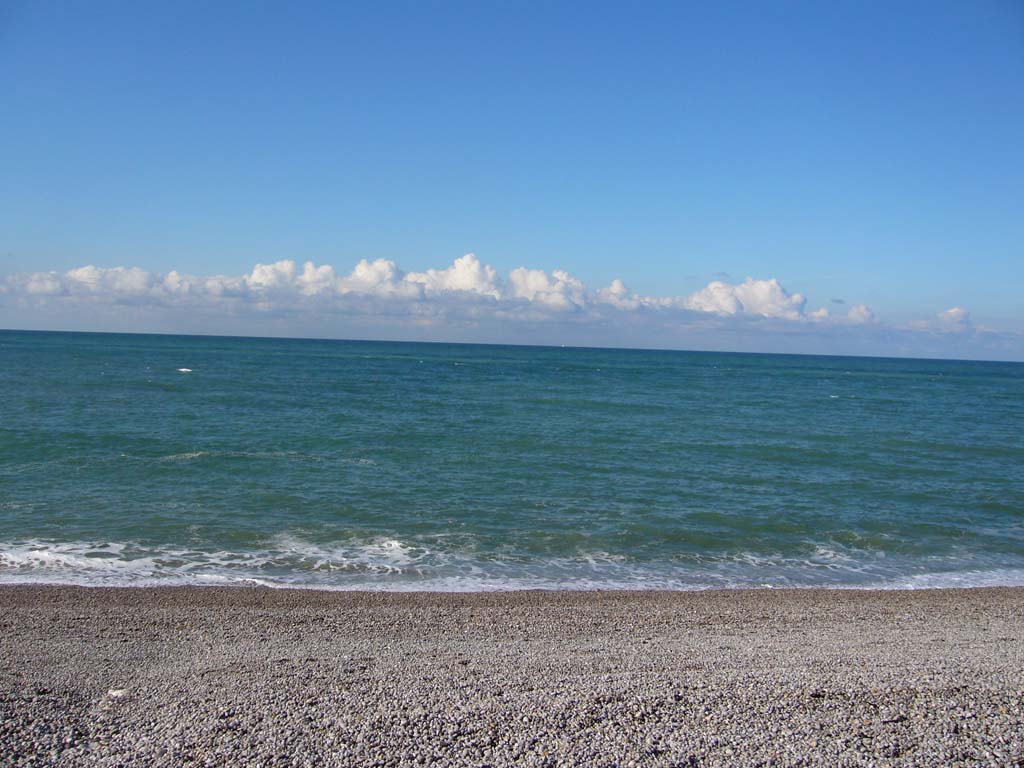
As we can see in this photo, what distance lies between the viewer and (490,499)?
822 inches

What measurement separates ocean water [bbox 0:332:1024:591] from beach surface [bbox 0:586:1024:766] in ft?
6.59

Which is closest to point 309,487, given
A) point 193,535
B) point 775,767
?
point 193,535

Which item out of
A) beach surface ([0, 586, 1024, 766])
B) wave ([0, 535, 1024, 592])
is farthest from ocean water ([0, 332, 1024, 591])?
beach surface ([0, 586, 1024, 766])

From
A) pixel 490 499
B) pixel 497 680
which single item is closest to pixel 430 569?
pixel 490 499

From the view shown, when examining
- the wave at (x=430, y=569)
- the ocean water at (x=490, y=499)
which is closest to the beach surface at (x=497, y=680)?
the wave at (x=430, y=569)

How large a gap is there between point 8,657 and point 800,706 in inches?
384

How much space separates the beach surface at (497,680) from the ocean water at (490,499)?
201cm

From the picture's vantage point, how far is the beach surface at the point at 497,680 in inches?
275

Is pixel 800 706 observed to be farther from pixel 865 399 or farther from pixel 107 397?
pixel 865 399

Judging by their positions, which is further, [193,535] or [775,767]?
[193,535]

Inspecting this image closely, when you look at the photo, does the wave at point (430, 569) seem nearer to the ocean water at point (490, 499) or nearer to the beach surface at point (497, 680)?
the ocean water at point (490, 499)

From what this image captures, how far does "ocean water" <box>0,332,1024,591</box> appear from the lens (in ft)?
49.6

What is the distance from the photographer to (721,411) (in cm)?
4778

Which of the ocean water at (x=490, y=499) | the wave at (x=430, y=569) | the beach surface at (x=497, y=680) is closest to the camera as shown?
the beach surface at (x=497, y=680)
